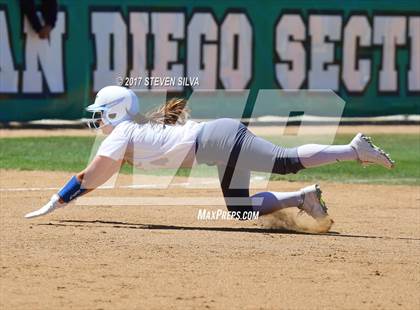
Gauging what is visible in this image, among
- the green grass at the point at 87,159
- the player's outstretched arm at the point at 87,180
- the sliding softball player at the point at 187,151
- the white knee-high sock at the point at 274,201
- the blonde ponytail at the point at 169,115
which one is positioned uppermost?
the blonde ponytail at the point at 169,115

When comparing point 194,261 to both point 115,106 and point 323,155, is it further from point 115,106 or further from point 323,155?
point 115,106

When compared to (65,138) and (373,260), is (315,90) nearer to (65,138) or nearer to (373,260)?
(65,138)

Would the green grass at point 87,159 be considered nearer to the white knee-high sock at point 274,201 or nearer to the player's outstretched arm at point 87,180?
the white knee-high sock at point 274,201

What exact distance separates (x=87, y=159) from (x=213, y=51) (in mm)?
7320

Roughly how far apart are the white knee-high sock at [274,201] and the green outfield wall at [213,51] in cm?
1141

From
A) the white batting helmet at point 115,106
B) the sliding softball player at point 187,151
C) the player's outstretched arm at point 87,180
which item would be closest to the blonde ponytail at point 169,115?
the sliding softball player at point 187,151

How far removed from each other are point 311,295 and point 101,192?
575 centimetres

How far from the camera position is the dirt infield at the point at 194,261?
6.67 metres

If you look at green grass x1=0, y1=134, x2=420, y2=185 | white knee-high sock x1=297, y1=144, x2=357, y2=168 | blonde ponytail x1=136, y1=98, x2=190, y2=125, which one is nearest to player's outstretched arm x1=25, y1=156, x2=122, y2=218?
blonde ponytail x1=136, y1=98, x2=190, y2=125

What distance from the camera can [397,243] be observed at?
898 centimetres

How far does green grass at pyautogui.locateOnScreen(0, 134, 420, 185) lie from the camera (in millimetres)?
14602

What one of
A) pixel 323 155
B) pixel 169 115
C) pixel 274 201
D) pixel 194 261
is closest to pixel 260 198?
pixel 274 201

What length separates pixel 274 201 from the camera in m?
9.58

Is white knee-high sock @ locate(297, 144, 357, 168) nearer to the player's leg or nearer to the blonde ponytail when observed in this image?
the player's leg
